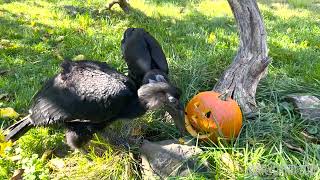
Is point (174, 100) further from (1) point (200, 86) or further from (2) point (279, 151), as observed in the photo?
(1) point (200, 86)

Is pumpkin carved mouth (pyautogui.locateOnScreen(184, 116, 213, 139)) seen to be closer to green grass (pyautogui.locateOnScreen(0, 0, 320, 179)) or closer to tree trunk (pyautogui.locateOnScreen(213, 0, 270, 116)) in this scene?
green grass (pyautogui.locateOnScreen(0, 0, 320, 179))

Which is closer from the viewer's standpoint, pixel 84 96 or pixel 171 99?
pixel 171 99

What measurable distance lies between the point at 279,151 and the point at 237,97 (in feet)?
2.90

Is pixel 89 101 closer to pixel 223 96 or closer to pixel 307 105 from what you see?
pixel 223 96

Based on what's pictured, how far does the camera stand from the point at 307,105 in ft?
14.1

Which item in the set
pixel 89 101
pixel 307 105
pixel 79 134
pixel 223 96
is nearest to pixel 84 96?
pixel 89 101

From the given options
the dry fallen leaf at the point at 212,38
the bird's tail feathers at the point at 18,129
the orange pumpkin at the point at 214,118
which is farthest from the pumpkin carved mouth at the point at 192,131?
the dry fallen leaf at the point at 212,38

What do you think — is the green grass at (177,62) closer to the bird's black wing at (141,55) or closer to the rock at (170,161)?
the rock at (170,161)

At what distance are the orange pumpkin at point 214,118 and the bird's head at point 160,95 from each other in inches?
10.1

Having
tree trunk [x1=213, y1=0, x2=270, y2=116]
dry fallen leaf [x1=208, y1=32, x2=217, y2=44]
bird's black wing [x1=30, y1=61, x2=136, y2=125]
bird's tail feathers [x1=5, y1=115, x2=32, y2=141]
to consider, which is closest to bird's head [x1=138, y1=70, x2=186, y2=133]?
bird's black wing [x1=30, y1=61, x2=136, y2=125]

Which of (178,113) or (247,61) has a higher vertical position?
(247,61)

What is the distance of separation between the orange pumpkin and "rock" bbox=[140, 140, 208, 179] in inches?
10.3

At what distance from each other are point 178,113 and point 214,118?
0.39m

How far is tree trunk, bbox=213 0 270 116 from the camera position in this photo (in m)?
4.35
